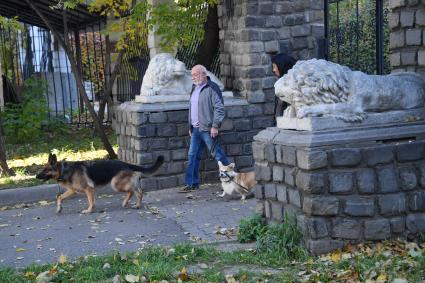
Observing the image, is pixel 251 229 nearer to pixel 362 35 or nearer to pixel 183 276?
pixel 183 276

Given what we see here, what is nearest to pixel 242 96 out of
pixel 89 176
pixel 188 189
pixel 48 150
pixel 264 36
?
pixel 264 36

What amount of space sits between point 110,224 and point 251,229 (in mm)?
2276

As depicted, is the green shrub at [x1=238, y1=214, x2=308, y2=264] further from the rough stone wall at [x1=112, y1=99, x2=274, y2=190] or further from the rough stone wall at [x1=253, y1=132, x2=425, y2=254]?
the rough stone wall at [x1=112, y1=99, x2=274, y2=190]

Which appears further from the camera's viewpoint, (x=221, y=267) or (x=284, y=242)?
(x=284, y=242)

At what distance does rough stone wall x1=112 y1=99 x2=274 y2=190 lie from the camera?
35.3 ft

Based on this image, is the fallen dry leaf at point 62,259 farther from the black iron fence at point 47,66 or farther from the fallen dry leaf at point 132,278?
the black iron fence at point 47,66

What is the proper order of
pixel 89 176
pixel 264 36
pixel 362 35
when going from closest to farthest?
pixel 89 176 < pixel 362 35 < pixel 264 36

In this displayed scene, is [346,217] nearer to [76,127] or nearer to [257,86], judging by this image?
[257,86]

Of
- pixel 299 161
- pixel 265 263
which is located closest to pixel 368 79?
pixel 299 161

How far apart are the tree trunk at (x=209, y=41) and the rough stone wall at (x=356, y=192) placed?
617 centimetres

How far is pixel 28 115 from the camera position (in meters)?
17.1

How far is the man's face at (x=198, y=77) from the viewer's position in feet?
33.3

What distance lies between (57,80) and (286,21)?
1398 cm

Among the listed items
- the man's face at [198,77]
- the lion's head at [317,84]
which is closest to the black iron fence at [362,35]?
the man's face at [198,77]
